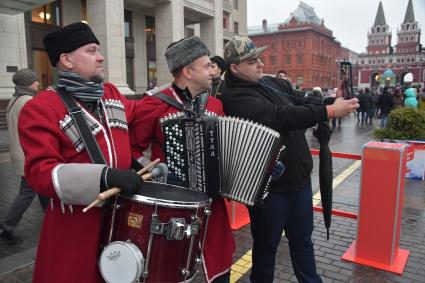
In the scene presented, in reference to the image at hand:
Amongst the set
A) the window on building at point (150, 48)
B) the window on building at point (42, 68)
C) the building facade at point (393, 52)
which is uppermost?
the building facade at point (393, 52)

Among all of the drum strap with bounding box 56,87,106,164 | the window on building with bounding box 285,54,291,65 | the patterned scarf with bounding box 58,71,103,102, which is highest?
the window on building with bounding box 285,54,291,65

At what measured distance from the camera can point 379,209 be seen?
390cm

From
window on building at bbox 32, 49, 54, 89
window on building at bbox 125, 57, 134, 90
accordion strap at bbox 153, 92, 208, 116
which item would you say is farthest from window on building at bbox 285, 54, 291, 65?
accordion strap at bbox 153, 92, 208, 116

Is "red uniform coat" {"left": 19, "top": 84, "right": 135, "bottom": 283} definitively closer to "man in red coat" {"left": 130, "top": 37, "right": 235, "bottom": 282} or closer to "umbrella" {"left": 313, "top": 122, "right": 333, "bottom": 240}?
"man in red coat" {"left": 130, "top": 37, "right": 235, "bottom": 282}

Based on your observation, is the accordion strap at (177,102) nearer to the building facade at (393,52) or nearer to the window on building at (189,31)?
the window on building at (189,31)

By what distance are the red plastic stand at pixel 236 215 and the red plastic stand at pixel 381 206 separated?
1514mm

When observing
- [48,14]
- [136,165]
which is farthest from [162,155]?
[48,14]

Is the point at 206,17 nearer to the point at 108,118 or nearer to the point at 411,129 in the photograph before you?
the point at 411,129

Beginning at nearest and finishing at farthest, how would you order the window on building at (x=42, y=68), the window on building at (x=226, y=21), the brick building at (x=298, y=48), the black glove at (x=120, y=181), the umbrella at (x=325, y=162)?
the black glove at (x=120, y=181) → the umbrella at (x=325, y=162) → the window on building at (x=42, y=68) → the window on building at (x=226, y=21) → the brick building at (x=298, y=48)

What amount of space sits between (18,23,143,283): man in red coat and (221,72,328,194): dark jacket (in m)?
0.94

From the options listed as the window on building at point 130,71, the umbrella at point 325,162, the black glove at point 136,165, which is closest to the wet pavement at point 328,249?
the umbrella at point 325,162

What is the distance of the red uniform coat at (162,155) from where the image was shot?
8.05ft

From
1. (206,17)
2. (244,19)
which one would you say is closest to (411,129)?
(206,17)

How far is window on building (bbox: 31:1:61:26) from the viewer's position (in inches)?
768
